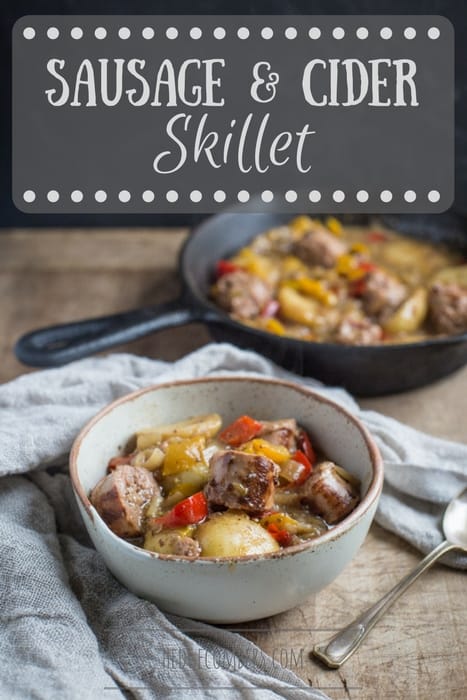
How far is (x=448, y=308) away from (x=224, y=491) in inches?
53.9

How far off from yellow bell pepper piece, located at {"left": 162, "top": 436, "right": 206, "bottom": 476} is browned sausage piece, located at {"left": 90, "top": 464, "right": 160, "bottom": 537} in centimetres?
6

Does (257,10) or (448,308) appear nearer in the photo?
(448,308)

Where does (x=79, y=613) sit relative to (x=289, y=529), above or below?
below

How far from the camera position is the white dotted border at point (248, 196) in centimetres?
364

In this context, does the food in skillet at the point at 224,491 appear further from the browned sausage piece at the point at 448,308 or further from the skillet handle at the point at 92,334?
the browned sausage piece at the point at 448,308

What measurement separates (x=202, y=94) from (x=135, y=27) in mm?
359

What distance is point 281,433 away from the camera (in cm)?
216

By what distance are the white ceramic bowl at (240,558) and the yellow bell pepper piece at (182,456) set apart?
18cm

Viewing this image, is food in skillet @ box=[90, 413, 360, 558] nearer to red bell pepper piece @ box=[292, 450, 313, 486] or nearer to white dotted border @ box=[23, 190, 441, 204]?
red bell pepper piece @ box=[292, 450, 313, 486]

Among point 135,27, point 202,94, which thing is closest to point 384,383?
point 202,94

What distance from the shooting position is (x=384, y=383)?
2770 millimetres

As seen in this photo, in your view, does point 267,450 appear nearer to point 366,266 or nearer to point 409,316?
point 409,316

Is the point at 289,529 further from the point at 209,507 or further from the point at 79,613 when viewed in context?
the point at 79,613

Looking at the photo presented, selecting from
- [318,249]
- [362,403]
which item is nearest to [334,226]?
[318,249]
